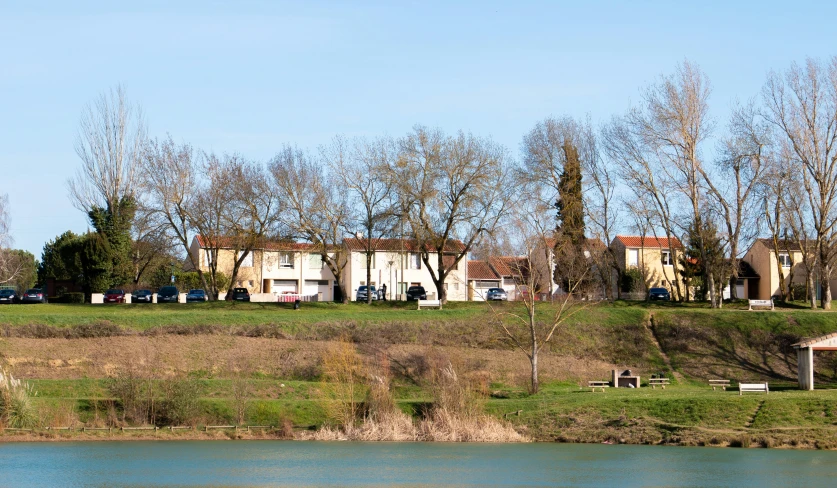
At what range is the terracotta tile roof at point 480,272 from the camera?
326 ft

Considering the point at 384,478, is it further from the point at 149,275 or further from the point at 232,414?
the point at 149,275

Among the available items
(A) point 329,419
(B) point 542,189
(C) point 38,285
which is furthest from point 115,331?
(C) point 38,285

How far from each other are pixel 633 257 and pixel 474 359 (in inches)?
1848

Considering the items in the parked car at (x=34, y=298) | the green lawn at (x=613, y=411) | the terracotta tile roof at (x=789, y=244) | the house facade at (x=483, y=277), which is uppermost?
the terracotta tile roof at (x=789, y=244)

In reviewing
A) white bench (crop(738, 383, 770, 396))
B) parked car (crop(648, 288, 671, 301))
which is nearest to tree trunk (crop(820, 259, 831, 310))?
parked car (crop(648, 288, 671, 301))

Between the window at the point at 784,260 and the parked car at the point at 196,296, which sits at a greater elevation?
the window at the point at 784,260

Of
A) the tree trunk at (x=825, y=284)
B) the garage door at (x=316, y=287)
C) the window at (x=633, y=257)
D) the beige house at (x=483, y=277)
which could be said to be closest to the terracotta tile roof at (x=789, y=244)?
the tree trunk at (x=825, y=284)

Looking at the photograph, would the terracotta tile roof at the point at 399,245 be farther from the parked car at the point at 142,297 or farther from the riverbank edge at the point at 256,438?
the riverbank edge at the point at 256,438

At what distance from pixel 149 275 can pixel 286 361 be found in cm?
5346

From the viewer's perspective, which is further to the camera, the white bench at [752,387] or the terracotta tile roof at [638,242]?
the terracotta tile roof at [638,242]

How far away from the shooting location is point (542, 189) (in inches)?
2975

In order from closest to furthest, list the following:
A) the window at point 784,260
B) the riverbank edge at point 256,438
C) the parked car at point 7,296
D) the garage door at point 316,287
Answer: the riverbank edge at point 256,438
the parked car at point 7,296
the window at point 784,260
the garage door at point 316,287

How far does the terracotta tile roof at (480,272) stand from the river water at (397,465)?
2333 inches

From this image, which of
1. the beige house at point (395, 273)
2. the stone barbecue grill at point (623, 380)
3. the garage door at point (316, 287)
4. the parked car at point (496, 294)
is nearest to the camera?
the stone barbecue grill at point (623, 380)
